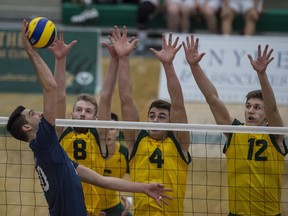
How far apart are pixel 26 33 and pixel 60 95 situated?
1.46 meters

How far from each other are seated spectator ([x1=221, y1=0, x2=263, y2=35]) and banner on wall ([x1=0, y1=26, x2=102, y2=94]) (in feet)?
12.4

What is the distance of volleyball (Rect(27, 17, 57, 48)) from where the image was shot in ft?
20.7

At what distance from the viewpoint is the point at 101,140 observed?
7512mm

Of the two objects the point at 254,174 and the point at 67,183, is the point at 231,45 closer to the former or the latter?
the point at 254,174

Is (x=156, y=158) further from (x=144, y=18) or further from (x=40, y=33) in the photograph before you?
(x=144, y=18)

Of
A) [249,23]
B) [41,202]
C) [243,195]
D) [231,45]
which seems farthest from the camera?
[249,23]

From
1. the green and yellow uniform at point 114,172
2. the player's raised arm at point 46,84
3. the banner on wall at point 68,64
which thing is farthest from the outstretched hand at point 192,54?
Answer: the banner on wall at point 68,64

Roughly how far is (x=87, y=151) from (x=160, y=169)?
840 mm

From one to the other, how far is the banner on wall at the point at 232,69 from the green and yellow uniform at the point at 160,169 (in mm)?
7036

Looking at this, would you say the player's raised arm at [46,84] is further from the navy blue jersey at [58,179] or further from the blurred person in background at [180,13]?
the blurred person in background at [180,13]

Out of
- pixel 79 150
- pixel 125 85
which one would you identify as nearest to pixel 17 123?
pixel 79 150

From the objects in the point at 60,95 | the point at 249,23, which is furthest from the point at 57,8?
the point at 60,95

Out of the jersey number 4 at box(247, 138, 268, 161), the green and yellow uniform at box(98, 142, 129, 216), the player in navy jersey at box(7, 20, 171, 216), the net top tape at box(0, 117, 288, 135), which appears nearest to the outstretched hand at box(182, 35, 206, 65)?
the net top tape at box(0, 117, 288, 135)

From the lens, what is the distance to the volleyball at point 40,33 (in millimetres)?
6297
